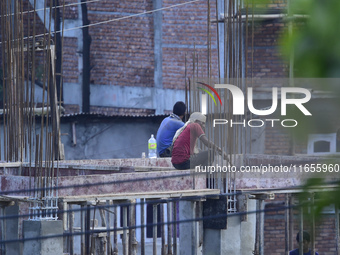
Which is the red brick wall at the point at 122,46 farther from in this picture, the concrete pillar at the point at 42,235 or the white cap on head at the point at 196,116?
the concrete pillar at the point at 42,235

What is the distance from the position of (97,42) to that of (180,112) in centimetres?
682

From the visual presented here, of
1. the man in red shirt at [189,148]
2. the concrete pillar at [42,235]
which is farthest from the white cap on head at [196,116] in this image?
the concrete pillar at [42,235]

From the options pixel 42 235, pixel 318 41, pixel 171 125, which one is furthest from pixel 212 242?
pixel 318 41

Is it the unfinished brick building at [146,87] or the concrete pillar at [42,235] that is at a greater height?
the unfinished brick building at [146,87]

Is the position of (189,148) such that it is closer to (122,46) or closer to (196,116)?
(196,116)

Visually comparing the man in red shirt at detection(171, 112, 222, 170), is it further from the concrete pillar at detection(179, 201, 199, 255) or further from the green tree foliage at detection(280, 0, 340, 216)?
the green tree foliage at detection(280, 0, 340, 216)

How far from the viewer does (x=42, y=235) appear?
21.2ft

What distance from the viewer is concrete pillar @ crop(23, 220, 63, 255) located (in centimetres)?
646

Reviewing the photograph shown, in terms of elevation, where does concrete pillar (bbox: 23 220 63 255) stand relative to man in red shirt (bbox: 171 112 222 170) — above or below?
below

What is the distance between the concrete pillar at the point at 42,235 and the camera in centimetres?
646

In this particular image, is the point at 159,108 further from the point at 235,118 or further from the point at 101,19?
the point at 235,118

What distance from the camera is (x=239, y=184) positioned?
7730 millimetres

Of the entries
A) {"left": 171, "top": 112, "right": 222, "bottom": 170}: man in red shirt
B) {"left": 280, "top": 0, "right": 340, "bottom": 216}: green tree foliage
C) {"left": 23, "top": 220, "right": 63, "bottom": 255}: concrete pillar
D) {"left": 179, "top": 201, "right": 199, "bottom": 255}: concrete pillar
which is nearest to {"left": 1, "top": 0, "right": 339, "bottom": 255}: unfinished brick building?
{"left": 179, "top": 201, "right": 199, "bottom": 255}: concrete pillar

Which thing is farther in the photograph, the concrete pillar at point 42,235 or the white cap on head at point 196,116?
the white cap on head at point 196,116
